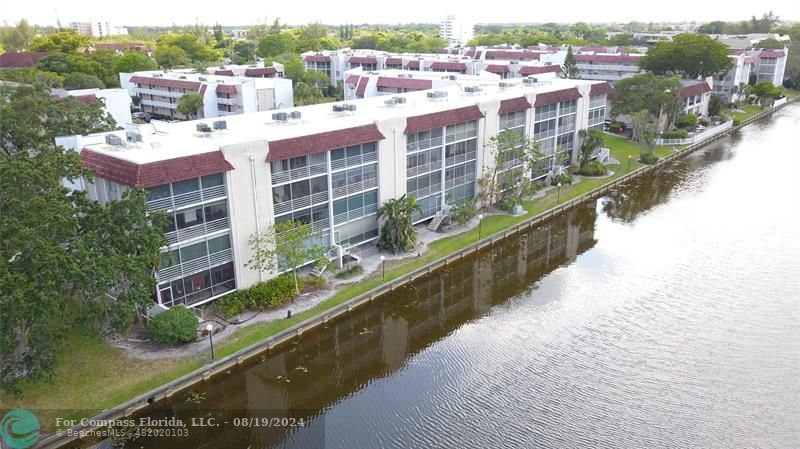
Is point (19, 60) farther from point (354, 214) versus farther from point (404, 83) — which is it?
point (354, 214)

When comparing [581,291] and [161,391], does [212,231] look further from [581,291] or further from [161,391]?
[581,291]

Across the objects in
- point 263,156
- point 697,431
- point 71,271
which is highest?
point 263,156

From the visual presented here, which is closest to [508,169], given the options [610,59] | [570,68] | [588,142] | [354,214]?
[588,142]

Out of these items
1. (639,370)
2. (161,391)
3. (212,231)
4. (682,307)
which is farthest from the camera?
(682,307)

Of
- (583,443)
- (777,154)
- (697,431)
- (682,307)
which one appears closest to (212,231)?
(583,443)

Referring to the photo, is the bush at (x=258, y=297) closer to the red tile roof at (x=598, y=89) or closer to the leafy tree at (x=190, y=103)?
the red tile roof at (x=598, y=89)

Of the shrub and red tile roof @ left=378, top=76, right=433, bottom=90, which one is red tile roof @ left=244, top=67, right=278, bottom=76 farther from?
the shrub
